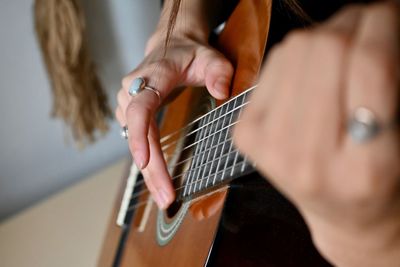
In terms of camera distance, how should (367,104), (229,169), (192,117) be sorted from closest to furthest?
(367,104)
(229,169)
(192,117)

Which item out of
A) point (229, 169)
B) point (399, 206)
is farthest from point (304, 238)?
point (399, 206)

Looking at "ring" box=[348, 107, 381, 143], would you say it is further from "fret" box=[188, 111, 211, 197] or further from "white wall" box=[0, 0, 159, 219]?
"white wall" box=[0, 0, 159, 219]

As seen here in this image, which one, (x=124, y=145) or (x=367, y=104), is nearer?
(x=367, y=104)

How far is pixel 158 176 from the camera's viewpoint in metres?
0.59

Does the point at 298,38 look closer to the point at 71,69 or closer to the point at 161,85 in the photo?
the point at 161,85

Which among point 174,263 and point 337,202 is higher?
point 337,202

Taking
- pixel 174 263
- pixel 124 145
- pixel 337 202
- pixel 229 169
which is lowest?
pixel 124 145

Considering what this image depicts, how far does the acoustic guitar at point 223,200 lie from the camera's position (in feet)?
1.57

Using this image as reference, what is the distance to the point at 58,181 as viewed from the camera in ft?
3.54

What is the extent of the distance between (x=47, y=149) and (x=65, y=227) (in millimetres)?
162

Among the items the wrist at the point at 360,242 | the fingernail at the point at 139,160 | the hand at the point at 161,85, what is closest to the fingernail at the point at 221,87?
the hand at the point at 161,85

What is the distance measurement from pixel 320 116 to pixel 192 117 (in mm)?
432

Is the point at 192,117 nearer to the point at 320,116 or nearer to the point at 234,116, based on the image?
the point at 234,116

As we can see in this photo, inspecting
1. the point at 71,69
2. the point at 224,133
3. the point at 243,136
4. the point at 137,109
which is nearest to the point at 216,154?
the point at 224,133
